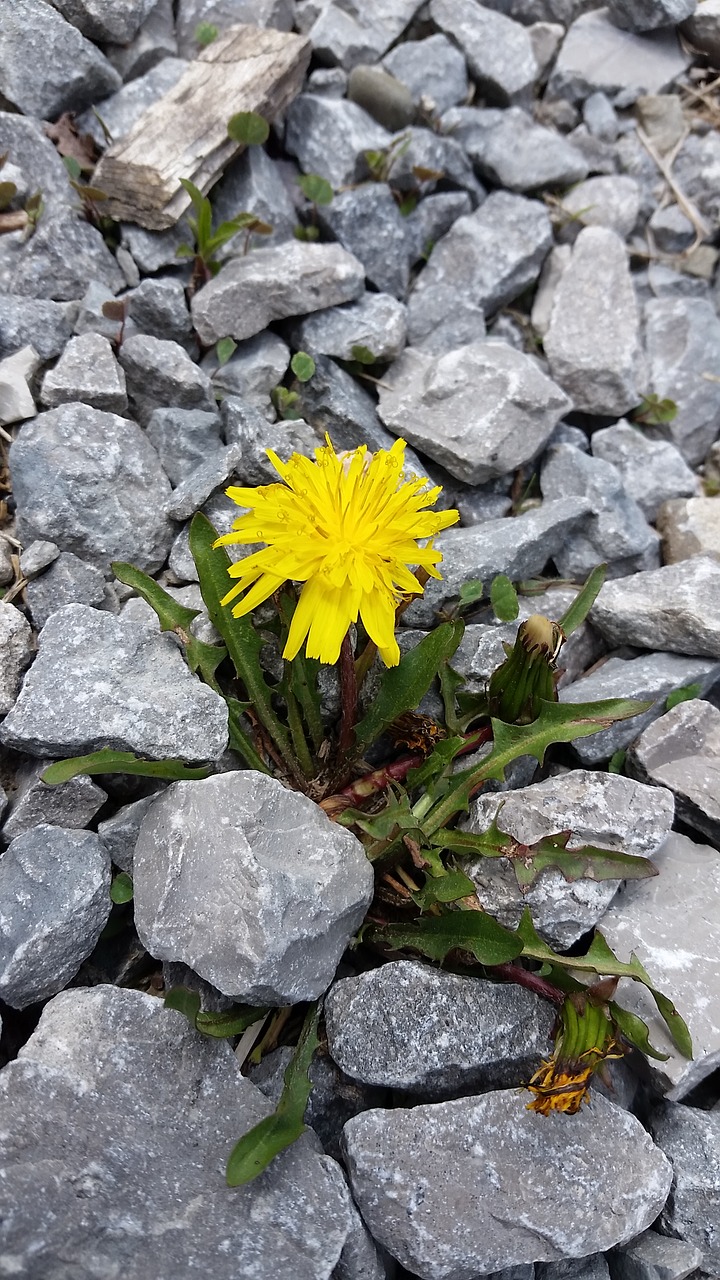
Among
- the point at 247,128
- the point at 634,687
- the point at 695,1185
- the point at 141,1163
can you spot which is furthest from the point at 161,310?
the point at 695,1185

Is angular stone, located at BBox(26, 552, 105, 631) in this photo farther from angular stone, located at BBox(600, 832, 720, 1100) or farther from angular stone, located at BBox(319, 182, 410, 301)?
angular stone, located at BBox(600, 832, 720, 1100)

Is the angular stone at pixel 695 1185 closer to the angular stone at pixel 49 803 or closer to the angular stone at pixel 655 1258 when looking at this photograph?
the angular stone at pixel 655 1258

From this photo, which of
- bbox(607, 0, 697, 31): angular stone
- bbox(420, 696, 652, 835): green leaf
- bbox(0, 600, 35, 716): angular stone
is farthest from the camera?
bbox(607, 0, 697, 31): angular stone

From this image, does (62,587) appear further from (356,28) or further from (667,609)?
(356,28)

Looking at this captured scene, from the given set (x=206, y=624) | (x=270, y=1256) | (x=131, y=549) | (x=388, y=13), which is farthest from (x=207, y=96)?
(x=270, y=1256)

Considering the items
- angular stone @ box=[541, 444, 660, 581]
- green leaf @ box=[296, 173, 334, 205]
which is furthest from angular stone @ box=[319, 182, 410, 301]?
angular stone @ box=[541, 444, 660, 581]

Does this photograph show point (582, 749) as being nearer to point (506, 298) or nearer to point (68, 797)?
point (68, 797)
